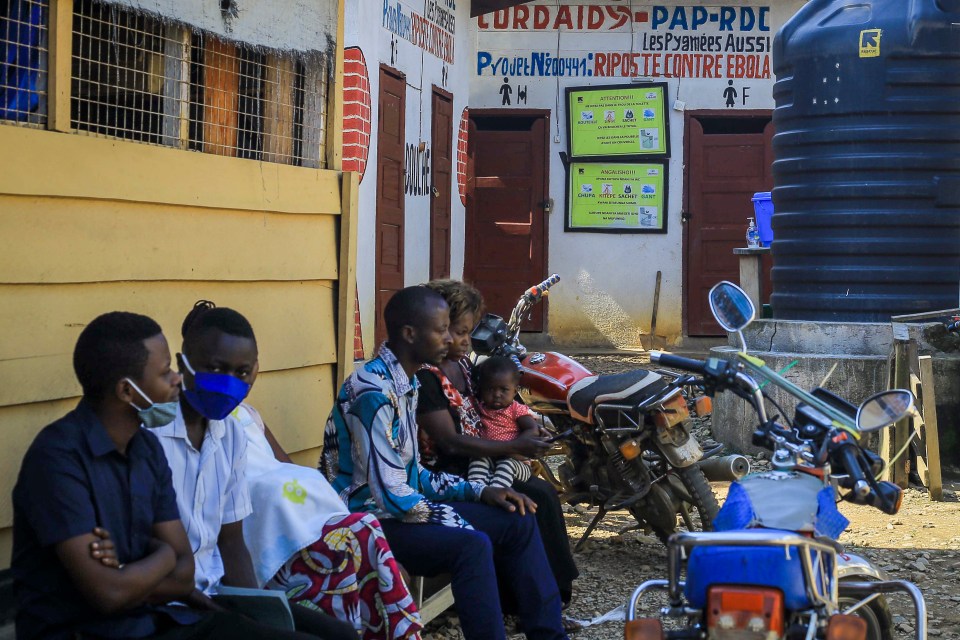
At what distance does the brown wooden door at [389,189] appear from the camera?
9.17 metres

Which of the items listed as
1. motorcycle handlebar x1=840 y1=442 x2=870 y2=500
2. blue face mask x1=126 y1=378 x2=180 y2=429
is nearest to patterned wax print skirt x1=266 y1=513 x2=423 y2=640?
blue face mask x1=126 y1=378 x2=180 y2=429

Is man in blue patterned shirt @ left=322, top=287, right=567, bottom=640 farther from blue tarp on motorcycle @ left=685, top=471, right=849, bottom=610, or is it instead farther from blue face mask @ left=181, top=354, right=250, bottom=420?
blue tarp on motorcycle @ left=685, top=471, right=849, bottom=610

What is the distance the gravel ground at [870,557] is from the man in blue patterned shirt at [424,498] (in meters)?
0.65

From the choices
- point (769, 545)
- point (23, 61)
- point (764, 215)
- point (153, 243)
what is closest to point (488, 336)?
point (153, 243)

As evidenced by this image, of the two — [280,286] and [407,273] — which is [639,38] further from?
[280,286]

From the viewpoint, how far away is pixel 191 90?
13.5 ft

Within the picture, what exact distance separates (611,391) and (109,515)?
8.87 ft

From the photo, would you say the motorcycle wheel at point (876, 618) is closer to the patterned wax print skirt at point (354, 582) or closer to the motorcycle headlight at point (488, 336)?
the patterned wax print skirt at point (354, 582)

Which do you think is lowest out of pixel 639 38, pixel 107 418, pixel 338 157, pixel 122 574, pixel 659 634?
pixel 659 634

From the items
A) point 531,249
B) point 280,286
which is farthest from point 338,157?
point 531,249

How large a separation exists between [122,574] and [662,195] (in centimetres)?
1061

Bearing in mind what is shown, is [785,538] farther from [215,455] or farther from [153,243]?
[153,243]

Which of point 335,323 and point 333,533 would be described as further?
point 335,323

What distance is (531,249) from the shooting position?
1273 cm
